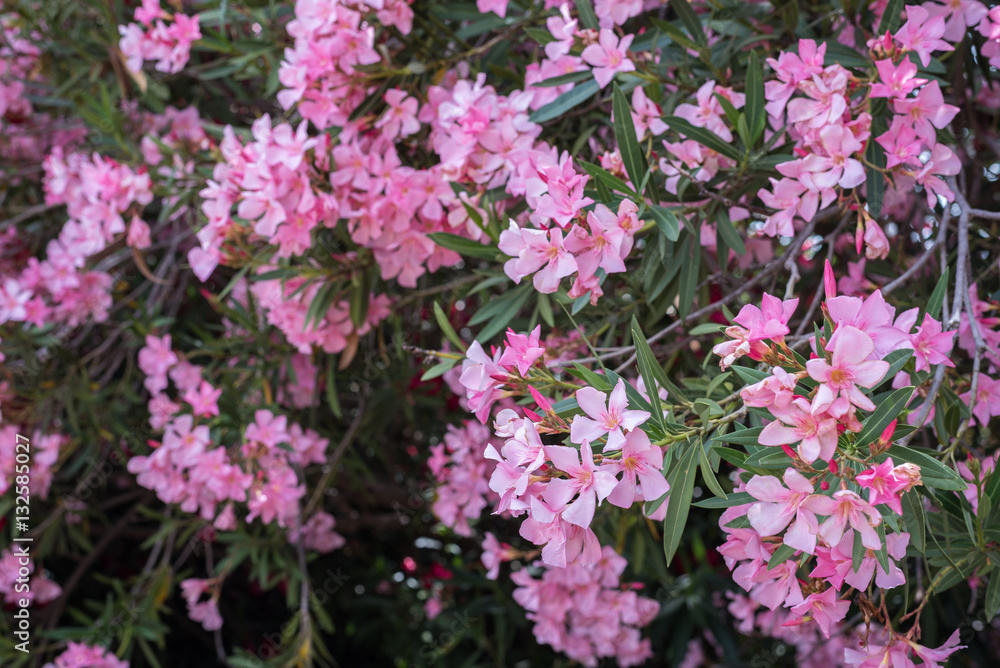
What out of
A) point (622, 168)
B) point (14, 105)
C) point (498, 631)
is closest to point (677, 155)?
point (622, 168)

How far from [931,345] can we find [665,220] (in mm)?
350

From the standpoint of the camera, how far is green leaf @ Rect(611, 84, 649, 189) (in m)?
1.01

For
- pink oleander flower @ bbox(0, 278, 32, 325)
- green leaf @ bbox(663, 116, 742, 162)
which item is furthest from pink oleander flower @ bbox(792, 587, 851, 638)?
pink oleander flower @ bbox(0, 278, 32, 325)

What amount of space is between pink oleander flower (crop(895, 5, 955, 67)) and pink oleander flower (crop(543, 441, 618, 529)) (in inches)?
29.7

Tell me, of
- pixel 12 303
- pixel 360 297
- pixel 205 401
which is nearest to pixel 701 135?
pixel 360 297

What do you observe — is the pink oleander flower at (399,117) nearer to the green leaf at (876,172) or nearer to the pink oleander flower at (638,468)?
the green leaf at (876,172)

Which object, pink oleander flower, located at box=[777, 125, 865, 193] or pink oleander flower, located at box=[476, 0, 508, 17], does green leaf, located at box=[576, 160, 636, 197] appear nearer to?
pink oleander flower, located at box=[777, 125, 865, 193]

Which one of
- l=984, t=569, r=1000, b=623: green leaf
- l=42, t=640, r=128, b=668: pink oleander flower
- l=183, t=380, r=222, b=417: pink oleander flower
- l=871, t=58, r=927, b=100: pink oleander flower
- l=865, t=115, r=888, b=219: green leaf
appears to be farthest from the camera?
l=42, t=640, r=128, b=668: pink oleander flower

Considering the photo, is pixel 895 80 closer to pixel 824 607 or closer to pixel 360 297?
pixel 824 607

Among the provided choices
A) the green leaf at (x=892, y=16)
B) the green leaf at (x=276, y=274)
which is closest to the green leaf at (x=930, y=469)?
the green leaf at (x=892, y=16)

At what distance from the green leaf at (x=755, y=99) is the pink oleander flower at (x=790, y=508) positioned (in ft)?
1.87

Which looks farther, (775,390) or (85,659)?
(85,659)

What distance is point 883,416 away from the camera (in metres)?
0.70

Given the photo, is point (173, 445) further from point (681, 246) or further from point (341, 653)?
point (341, 653)
